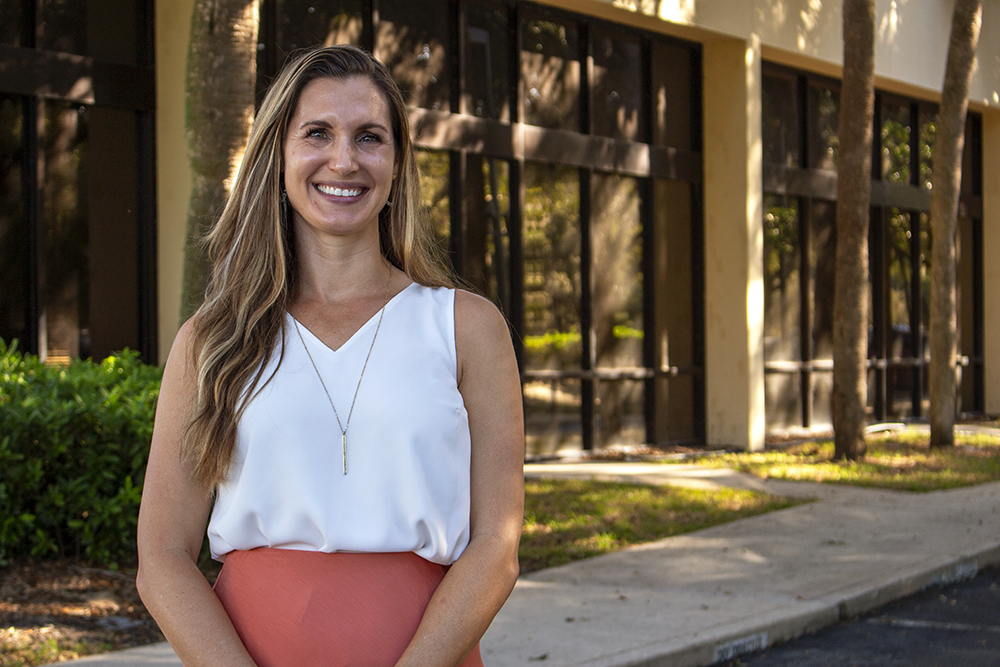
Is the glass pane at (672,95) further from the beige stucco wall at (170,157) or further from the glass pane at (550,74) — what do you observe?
the beige stucco wall at (170,157)

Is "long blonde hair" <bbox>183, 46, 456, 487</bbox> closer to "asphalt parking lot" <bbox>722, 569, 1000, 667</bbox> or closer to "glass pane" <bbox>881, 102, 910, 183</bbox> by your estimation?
"asphalt parking lot" <bbox>722, 569, 1000, 667</bbox>

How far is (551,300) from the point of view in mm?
12688

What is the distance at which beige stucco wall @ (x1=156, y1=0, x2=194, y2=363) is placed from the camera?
936cm

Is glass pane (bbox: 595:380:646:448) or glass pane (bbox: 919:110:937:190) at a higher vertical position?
glass pane (bbox: 919:110:937:190)

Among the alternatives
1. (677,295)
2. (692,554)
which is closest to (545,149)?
(677,295)

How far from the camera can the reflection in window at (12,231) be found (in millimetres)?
8703

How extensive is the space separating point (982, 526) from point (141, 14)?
8122 mm

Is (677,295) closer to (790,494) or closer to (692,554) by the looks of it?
(790,494)

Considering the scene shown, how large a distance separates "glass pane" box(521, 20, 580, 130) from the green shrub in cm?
702

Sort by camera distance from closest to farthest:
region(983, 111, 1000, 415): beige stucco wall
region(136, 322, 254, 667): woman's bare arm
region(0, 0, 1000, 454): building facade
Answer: region(136, 322, 254, 667): woman's bare arm
region(0, 0, 1000, 454): building facade
region(983, 111, 1000, 415): beige stucco wall

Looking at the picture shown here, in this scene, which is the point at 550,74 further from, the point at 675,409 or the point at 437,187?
the point at 675,409

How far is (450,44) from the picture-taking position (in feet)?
38.7

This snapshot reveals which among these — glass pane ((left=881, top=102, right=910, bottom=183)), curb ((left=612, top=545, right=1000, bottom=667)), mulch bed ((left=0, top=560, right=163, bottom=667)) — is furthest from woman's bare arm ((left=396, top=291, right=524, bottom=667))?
glass pane ((left=881, top=102, right=910, bottom=183))

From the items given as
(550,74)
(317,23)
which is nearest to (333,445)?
(317,23)
